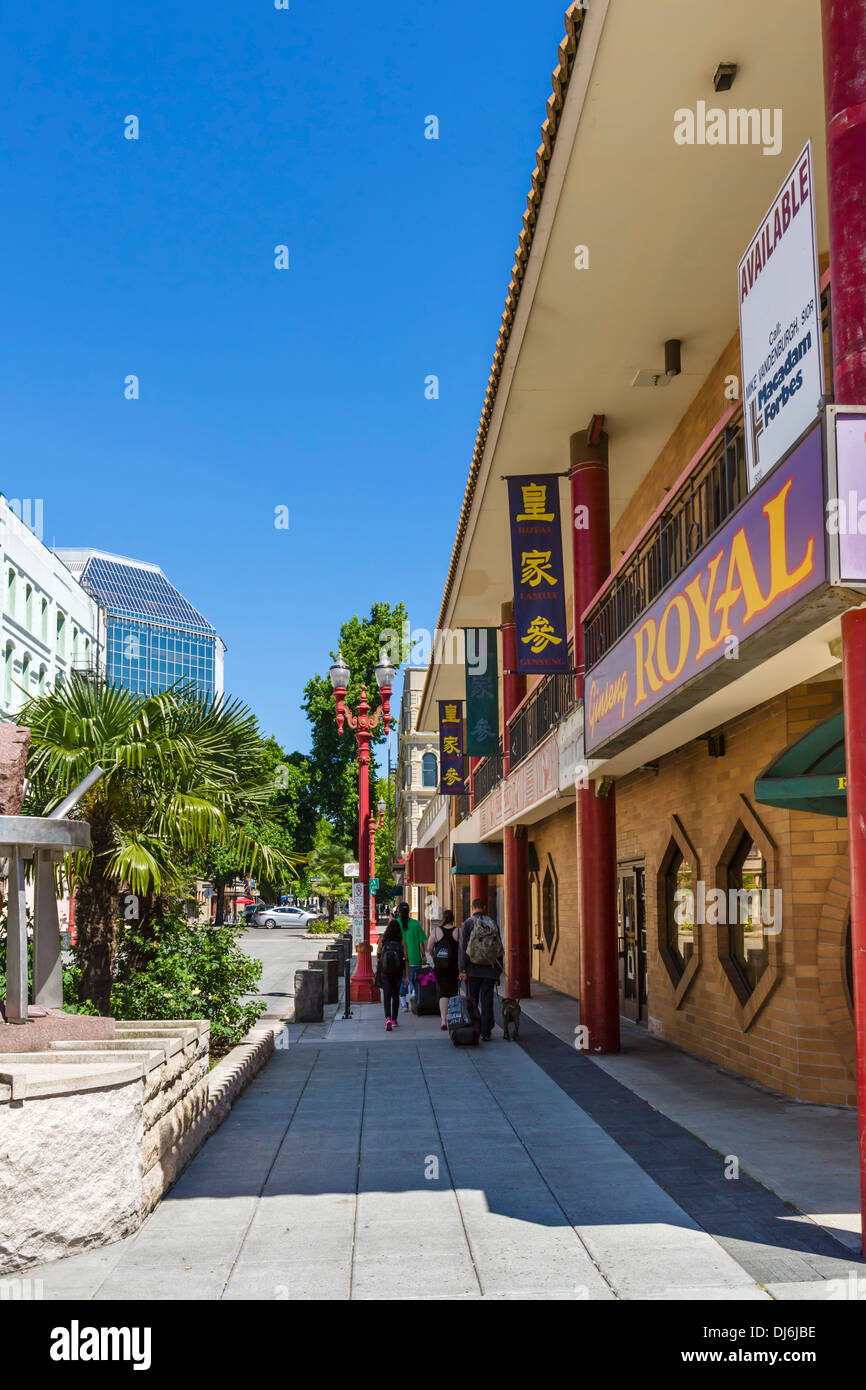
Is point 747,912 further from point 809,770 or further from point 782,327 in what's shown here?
point 782,327

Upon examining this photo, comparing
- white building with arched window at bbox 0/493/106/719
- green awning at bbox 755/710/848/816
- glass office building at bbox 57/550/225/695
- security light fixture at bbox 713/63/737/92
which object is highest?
glass office building at bbox 57/550/225/695

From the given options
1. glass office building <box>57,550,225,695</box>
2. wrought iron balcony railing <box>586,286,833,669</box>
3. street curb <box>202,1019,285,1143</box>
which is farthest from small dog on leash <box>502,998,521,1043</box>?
glass office building <box>57,550,225,695</box>

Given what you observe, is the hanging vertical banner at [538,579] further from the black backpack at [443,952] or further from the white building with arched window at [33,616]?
the white building with arched window at [33,616]

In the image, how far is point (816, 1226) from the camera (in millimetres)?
5711

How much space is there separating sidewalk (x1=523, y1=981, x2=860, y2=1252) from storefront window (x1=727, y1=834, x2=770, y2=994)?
1004 millimetres

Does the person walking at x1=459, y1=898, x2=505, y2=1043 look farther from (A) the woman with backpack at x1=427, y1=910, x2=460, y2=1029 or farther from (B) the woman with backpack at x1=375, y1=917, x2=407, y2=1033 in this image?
(A) the woman with backpack at x1=427, y1=910, x2=460, y2=1029

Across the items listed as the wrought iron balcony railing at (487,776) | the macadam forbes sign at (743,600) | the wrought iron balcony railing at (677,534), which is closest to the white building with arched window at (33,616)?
the wrought iron balcony railing at (487,776)

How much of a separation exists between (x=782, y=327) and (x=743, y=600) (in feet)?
4.51

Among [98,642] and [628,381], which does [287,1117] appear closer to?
[628,381]

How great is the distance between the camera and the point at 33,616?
145 feet

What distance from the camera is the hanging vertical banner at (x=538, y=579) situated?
1259cm

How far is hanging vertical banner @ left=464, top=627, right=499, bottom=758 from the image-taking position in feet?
69.5
